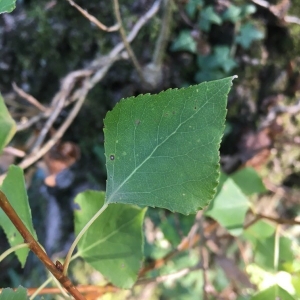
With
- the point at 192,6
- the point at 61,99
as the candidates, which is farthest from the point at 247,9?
the point at 61,99

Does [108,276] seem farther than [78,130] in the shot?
No

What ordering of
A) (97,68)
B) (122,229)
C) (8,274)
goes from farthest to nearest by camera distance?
(8,274) → (97,68) → (122,229)

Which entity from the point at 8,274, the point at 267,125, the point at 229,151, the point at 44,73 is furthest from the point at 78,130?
the point at 8,274

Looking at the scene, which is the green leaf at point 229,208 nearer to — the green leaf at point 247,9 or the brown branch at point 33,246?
the brown branch at point 33,246

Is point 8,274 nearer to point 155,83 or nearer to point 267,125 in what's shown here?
point 155,83

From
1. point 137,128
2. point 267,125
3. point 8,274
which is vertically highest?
point 137,128

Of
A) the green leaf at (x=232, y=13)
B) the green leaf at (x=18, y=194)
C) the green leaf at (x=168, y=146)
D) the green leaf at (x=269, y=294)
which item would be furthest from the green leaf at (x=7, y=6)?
the green leaf at (x=232, y=13)

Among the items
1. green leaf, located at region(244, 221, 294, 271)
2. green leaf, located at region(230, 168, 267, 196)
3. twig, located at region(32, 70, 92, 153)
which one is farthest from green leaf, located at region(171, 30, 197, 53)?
green leaf, located at region(244, 221, 294, 271)
